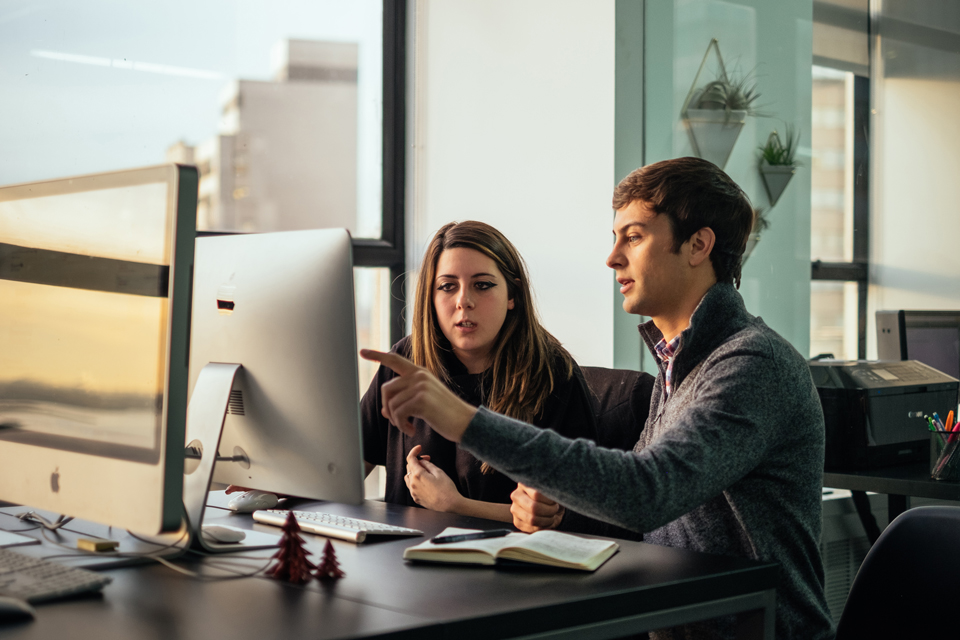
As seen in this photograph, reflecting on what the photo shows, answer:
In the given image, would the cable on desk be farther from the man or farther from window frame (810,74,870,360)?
window frame (810,74,870,360)

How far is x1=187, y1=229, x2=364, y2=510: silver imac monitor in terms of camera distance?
3.91 feet

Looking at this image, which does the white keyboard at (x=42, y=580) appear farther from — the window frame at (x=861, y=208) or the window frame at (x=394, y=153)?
the window frame at (x=861, y=208)

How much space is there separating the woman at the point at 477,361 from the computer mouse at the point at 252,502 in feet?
1.08

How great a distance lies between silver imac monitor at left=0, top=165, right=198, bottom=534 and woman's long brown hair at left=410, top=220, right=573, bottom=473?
0.98 m

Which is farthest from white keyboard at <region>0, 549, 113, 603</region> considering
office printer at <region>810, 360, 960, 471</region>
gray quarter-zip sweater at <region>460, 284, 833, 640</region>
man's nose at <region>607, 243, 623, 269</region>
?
office printer at <region>810, 360, 960, 471</region>

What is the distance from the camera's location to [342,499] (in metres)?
1.23

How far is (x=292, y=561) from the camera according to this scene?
1.08m

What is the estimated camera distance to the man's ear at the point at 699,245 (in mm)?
1479

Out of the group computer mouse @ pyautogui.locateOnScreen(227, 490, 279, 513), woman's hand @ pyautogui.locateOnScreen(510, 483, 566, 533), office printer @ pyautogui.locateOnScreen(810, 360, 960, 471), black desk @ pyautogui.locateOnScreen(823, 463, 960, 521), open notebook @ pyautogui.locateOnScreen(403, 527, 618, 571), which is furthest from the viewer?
office printer @ pyautogui.locateOnScreen(810, 360, 960, 471)

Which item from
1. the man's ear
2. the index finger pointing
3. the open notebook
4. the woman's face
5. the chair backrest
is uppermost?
the man's ear

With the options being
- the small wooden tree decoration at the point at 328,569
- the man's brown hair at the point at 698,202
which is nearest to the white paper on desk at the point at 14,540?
the small wooden tree decoration at the point at 328,569

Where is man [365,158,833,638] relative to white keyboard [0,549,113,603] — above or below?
above

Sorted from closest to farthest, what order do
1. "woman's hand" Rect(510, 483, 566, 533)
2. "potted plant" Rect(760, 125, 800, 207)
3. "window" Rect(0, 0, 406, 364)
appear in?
"woman's hand" Rect(510, 483, 566, 533) → "window" Rect(0, 0, 406, 364) → "potted plant" Rect(760, 125, 800, 207)

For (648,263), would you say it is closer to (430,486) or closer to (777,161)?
(430,486)
